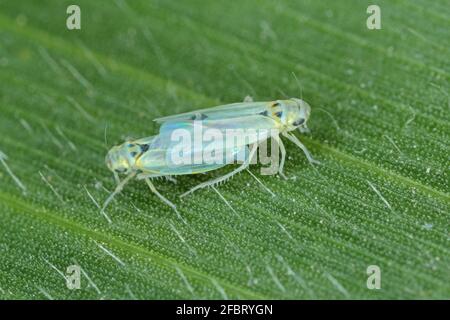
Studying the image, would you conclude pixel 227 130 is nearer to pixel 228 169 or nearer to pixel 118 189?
pixel 228 169

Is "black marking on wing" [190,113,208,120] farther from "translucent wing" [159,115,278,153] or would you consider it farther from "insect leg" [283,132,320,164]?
"insect leg" [283,132,320,164]

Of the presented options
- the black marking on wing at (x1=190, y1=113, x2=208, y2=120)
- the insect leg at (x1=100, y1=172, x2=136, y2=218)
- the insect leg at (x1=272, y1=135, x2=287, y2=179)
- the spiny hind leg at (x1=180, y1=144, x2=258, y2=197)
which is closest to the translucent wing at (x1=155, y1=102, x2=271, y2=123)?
the black marking on wing at (x1=190, y1=113, x2=208, y2=120)

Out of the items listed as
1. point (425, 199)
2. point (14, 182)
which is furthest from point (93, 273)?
point (425, 199)

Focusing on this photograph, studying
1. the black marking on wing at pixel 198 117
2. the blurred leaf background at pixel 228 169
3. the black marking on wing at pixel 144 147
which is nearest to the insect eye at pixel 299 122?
Result: the blurred leaf background at pixel 228 169

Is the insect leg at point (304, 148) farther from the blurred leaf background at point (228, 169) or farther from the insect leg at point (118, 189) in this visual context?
the insect leg at point (118, 189)

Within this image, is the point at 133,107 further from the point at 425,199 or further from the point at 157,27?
the point at 425,199
